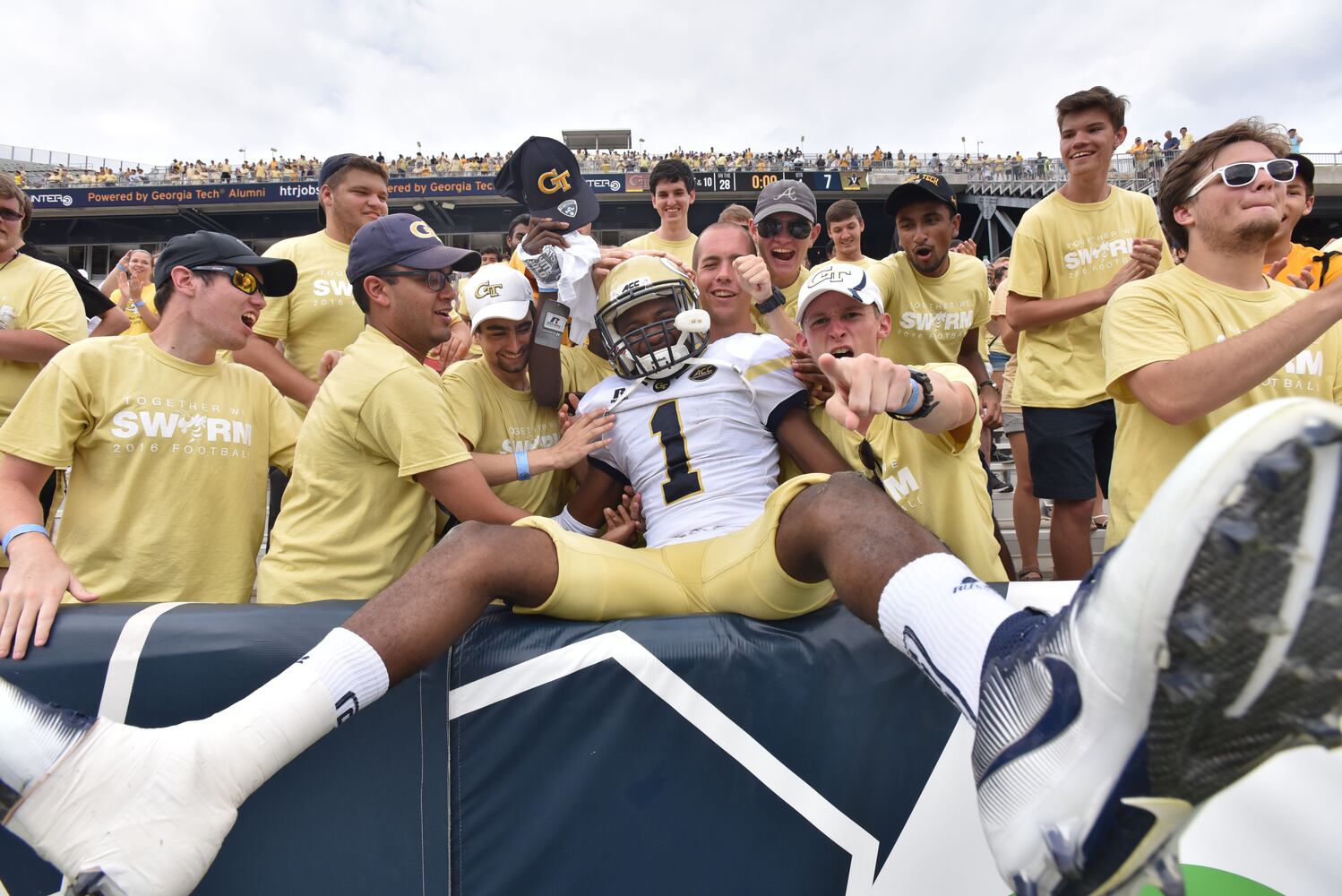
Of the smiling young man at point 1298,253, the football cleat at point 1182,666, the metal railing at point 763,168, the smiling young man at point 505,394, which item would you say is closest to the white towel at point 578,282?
the smiling young man at point 505,394

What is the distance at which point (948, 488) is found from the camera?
2.32 metres

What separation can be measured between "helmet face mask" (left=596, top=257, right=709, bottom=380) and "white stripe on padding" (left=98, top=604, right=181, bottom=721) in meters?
1.59

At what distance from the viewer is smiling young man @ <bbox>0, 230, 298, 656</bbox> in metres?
2.24

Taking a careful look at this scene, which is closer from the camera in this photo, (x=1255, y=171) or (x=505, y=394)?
(x=1255, y=171)

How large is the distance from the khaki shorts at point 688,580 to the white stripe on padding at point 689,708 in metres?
0.17

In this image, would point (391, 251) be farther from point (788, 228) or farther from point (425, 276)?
point (788, 228)

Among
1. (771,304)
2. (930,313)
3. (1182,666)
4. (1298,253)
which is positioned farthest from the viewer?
(1298,253)

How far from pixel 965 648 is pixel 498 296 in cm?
223

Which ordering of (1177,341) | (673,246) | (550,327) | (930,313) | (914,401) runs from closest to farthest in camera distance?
(914,401) → (1177,341) → (550,327) → (930,313) → (673,246)

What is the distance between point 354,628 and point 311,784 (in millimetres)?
444

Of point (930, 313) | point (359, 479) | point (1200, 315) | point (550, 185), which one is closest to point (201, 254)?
point (359, 479)

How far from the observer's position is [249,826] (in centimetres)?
172

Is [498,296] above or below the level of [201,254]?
below

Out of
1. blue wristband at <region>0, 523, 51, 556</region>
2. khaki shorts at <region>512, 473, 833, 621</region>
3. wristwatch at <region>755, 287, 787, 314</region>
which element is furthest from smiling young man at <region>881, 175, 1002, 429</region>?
blue wristband at <region>0, 523, 51, 556</region>
